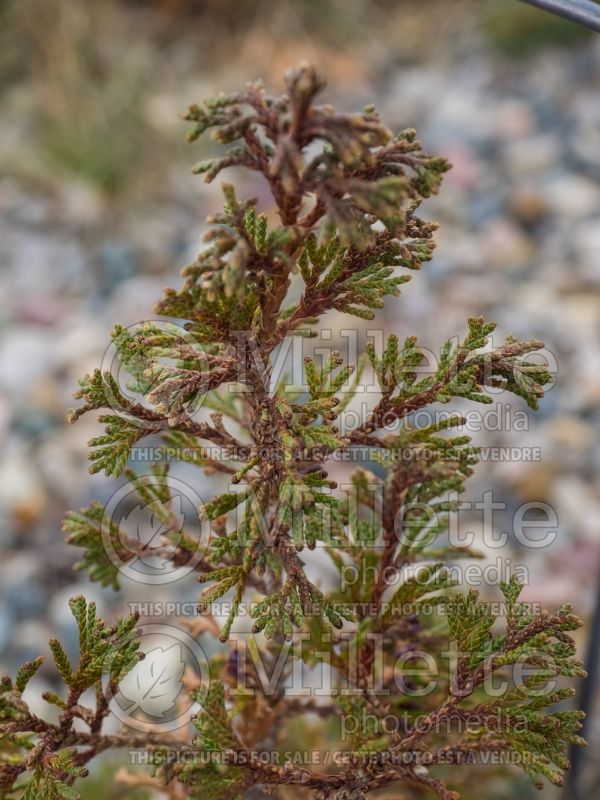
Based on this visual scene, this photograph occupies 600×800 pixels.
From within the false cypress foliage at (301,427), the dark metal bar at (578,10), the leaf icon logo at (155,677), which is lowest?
the leaf icon logo at (155,677)

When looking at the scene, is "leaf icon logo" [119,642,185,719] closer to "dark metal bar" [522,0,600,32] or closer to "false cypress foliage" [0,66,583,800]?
"false cypress foliage" [0,66,583,800]

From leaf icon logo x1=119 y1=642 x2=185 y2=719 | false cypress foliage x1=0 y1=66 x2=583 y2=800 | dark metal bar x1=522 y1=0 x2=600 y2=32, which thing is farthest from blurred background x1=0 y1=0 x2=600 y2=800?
dark metal bar x1=522 y1=0 x2=600 y2=32

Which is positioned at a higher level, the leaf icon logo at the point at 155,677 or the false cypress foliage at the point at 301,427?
the false cypress foliage at the point at 301,427

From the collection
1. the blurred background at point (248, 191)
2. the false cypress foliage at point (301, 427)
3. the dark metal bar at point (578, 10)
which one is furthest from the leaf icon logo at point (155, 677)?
the dark metal bar at point (578, 10)

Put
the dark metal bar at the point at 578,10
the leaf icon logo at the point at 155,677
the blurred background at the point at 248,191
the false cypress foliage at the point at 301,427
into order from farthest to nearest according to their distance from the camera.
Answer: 1. the blurred background at the point at 248,191
2. the leaf icon logo at the point at 155,677
3. the dark metal bar at the point at 578,10
4. the false cypress foliage at the point at 301,427

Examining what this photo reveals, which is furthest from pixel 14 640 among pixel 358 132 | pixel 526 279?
pixel 526 279

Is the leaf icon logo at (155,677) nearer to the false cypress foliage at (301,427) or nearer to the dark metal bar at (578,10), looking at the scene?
the false cypress foliage at (301,427)
